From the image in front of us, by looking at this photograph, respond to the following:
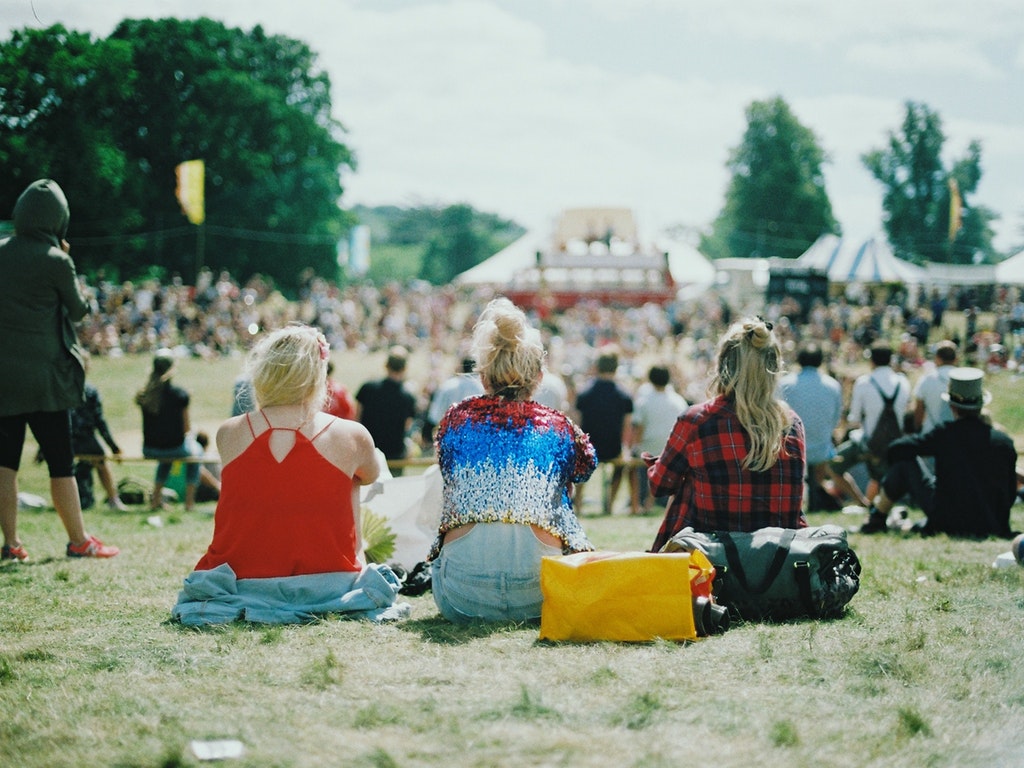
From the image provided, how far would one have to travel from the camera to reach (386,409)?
1054 centimetres

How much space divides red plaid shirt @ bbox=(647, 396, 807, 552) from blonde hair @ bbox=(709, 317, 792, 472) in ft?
0.17

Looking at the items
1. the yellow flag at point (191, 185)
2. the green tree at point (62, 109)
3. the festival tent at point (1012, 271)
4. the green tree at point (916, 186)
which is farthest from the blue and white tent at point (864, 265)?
the green tree at point (62, 109)

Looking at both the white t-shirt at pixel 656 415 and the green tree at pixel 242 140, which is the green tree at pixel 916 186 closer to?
the green tree at pixel 242 140

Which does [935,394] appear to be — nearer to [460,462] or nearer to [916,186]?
[460,462]

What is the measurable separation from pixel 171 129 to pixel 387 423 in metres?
20.1

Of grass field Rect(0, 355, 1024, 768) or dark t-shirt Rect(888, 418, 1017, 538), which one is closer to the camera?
grass field Rect(0, 355, 1024, 768)

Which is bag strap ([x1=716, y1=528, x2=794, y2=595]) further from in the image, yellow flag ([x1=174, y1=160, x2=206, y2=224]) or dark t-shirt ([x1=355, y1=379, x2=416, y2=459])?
yellow flag ([x1=174, y1=160, x2=206, y2=224])

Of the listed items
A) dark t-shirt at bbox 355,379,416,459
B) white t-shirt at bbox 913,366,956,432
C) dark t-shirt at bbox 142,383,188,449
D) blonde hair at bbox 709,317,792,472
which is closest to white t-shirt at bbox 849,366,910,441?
white t-shirt at bbox 913,366,956,432

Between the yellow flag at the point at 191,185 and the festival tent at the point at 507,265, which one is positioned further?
the festival tent at the point at 507,265

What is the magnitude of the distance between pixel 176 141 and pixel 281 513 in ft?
88.9

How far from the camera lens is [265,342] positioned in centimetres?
462

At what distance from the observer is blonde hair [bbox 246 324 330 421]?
4.54 m

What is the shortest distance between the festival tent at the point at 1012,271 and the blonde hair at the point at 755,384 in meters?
25.7

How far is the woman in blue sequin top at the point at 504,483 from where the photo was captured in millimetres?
4527
